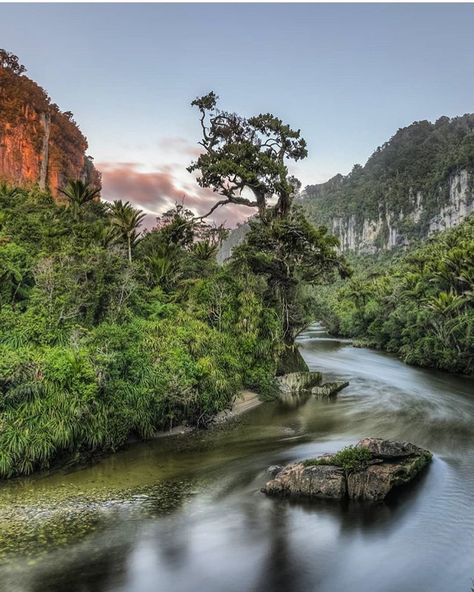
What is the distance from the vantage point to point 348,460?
1304 cm

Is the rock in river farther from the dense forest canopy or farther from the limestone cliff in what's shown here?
the dense forest canopy

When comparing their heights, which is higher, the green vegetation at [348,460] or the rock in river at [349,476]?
the green vegetation at [348,460]

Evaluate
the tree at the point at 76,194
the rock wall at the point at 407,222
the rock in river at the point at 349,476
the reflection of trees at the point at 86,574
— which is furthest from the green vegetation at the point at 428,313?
the rock wall at the point at 407,222

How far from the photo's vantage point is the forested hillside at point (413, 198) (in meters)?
103

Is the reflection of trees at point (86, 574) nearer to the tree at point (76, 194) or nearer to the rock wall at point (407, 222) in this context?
the tree at point (76, 194)

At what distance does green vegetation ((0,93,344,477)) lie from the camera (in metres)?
14.1

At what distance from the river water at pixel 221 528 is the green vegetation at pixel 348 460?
1.09 m

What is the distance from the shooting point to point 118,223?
86.0ft

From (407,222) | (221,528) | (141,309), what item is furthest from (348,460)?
(407,222)

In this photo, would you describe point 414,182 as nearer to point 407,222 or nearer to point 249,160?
point 407,222

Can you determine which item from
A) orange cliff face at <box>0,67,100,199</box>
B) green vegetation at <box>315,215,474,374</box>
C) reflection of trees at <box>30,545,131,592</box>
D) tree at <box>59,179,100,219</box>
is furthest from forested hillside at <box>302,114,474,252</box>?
reflection of trees at <box>30,545,131,592</box>

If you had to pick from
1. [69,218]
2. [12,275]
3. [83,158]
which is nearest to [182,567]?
[12,275]

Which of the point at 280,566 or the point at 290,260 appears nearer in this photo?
the point at 280,566

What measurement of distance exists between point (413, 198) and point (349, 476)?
12269cm
